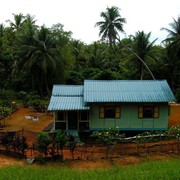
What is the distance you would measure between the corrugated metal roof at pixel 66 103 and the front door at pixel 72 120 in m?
0.88

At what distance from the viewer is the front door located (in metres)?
25.7

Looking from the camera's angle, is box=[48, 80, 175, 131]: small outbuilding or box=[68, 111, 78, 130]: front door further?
box=[68, 111, 78, 130]: front door

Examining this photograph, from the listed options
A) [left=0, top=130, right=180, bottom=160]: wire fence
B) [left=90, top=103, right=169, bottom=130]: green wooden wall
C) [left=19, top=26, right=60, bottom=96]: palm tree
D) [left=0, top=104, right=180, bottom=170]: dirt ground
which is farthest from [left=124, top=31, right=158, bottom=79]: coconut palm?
[left=0, top=130, right=180, bottom=160]: wire fence

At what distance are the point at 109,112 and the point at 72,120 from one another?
297 cm

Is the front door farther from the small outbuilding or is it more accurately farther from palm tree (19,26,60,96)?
palm tree (19,26,60,96)

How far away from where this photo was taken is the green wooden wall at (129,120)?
25.4 m

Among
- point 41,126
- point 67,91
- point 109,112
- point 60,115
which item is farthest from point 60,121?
point 41,126

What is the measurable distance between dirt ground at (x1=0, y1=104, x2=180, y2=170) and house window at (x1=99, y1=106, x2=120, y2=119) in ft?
18.3

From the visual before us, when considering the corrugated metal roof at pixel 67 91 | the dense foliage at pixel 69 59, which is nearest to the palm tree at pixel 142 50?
the dense foliage at pixel 69 59

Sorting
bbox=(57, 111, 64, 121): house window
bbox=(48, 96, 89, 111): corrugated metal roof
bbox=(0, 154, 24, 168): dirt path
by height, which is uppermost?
bbox=(48, 96, 89, 111): corrugated metal roof

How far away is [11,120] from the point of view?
3158 cm

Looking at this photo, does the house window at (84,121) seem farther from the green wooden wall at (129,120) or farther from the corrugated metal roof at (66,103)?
the corrugated metal roof at (66,103)

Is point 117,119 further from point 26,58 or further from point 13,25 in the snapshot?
point 13,25

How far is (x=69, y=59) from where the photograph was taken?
48.5 m
